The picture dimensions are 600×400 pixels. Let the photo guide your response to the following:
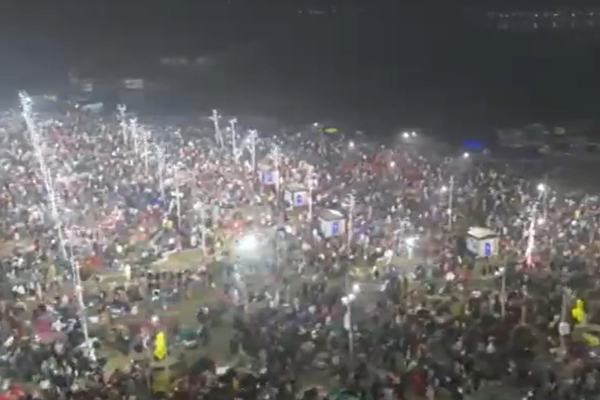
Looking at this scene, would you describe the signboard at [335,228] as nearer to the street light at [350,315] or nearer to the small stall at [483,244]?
the small stall at [483,244]

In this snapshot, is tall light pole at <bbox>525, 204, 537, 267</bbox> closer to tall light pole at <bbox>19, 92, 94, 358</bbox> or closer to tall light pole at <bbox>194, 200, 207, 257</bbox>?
tall light pole at <bbox>194, 200, 207, 257</bbox>

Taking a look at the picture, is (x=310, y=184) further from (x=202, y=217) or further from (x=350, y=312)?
(x=350, y=312)

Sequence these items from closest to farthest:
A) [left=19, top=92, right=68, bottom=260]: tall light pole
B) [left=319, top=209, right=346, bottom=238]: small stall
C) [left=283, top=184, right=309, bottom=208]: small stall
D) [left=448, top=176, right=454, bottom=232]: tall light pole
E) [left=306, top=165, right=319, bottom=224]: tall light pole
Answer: [left=19, top=92, right=68, bottom=260]: tall light pole → [left=319, top=209, right=346, bottom=238]: small stall → [left=448, top=176, right=454, bottom=232]: tall light pole → [left=306, top=165, right=319, bottom=224]: tall light pole → [left=283, top=184, right=309, bottom=208]: small stall

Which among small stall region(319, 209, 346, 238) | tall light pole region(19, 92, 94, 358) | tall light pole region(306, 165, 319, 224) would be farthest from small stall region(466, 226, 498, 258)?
tall light pole region(19, 92, 94, 358)

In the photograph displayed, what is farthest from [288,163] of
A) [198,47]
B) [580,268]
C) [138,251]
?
[198,47]

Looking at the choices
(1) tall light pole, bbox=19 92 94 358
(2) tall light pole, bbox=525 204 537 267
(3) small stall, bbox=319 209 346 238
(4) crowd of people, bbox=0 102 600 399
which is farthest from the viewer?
(3) small stall, bbox=319 209 346 238

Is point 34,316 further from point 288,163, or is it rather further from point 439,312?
point 288,163

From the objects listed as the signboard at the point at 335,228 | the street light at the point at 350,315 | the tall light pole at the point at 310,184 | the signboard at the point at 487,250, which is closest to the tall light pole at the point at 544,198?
the signboard at the point at 487,250
